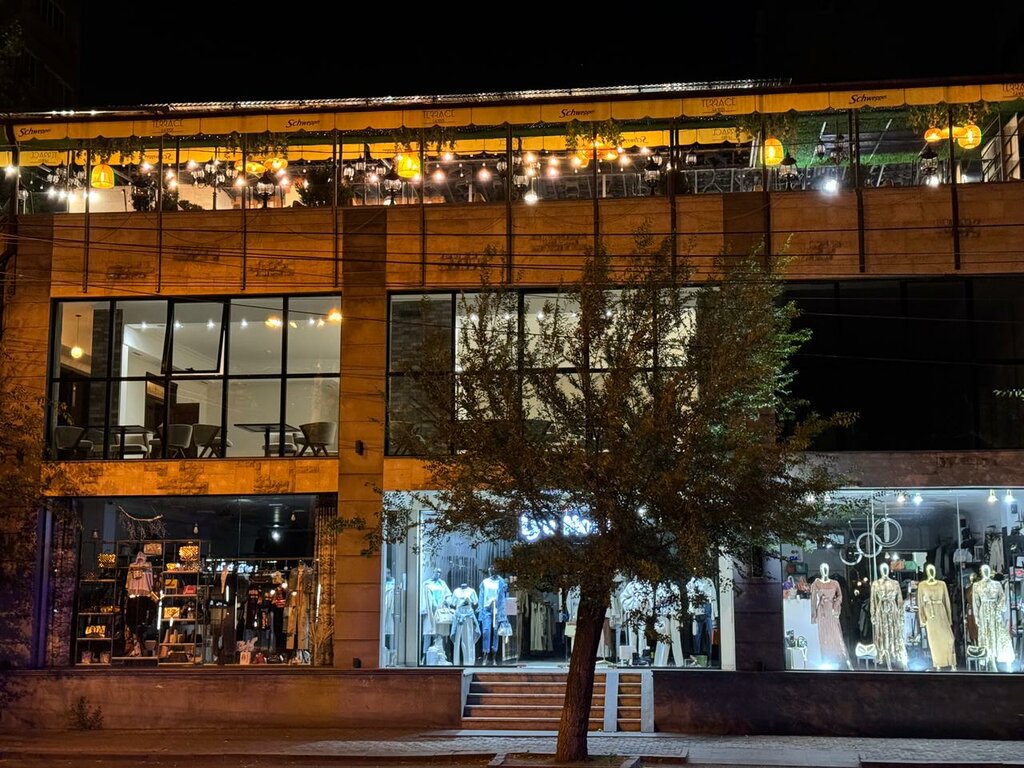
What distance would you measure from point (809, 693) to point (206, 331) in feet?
41.5

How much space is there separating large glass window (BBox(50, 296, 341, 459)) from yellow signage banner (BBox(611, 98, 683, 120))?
6252 mm

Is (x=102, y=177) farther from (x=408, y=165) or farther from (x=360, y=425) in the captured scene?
(x=360, y=425)

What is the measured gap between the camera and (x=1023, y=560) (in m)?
20.0

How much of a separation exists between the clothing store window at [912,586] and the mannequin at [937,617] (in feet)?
0.06

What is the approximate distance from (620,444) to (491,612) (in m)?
8.63

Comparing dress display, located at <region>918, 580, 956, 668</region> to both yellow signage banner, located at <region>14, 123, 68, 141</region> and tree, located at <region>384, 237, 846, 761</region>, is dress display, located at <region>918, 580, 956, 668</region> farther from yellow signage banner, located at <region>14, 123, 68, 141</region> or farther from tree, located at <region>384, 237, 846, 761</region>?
yellow signage banner, located at <region>14, 123, 68, 141</region>

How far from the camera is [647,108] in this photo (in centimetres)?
2127

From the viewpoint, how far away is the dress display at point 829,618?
65.7 ft

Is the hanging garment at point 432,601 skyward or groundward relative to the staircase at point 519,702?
skyward

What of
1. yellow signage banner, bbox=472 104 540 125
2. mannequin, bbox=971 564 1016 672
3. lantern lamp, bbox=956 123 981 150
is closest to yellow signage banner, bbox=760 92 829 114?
lantern lamp, bbox=956 123 981 150

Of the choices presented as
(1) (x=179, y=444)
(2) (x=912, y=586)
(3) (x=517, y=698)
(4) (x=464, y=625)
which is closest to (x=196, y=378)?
(1) (x=179, y=444)

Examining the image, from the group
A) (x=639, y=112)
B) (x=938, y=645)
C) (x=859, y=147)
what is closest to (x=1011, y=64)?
(x=859, y=147)

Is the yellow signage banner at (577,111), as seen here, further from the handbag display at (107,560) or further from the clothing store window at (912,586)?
the handbag display at (107,560)

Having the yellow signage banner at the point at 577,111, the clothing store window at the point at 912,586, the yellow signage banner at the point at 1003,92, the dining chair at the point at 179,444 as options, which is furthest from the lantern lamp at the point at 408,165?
the yellow signage banner at the point at 1003,92
